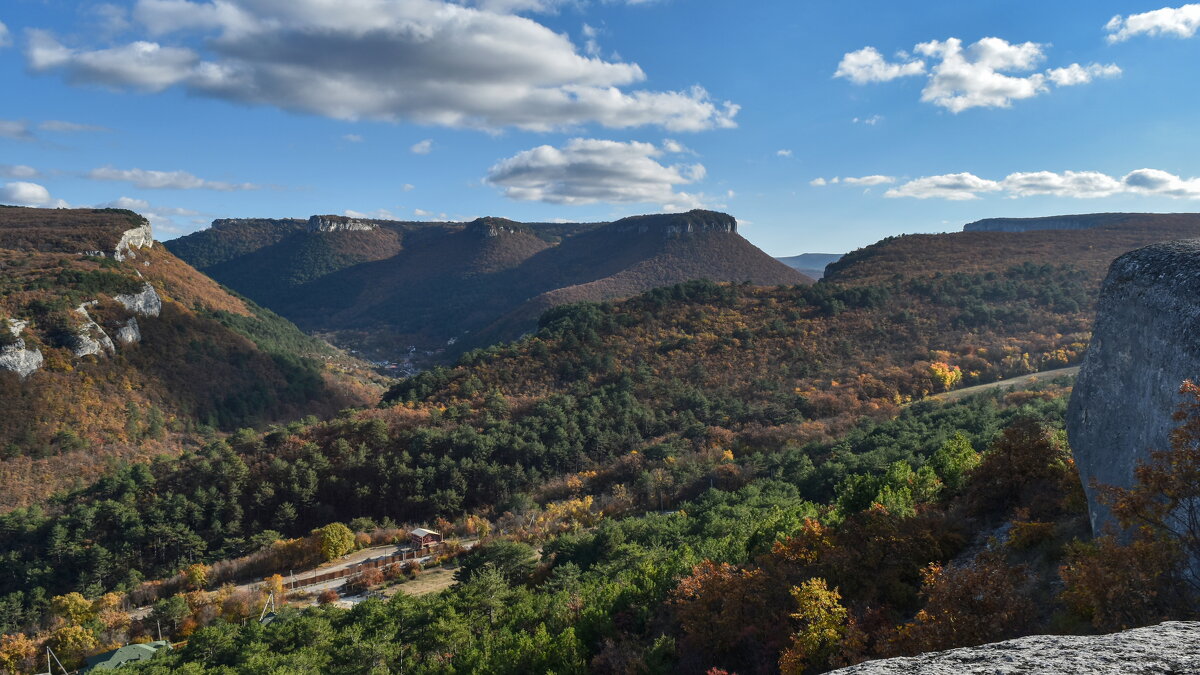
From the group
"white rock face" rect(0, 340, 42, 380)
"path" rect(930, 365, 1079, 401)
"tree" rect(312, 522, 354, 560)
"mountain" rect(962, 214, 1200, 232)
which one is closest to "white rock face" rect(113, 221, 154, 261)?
"white rock face" rect(0, 340, 42, 380)

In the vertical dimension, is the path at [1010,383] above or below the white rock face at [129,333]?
below

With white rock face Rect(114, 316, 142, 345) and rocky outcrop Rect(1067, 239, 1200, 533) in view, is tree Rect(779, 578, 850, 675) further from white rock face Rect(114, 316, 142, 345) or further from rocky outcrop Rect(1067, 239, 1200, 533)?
white rock face Rect(114, 316, 142, 345)

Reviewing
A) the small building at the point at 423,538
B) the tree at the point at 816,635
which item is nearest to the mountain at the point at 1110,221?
the small building at the point at 423,538

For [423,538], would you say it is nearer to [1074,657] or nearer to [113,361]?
[1074,657]

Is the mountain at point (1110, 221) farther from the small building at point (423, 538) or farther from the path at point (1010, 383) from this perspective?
the small building at point (423, 538)

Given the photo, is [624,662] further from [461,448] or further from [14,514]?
[14,514]
